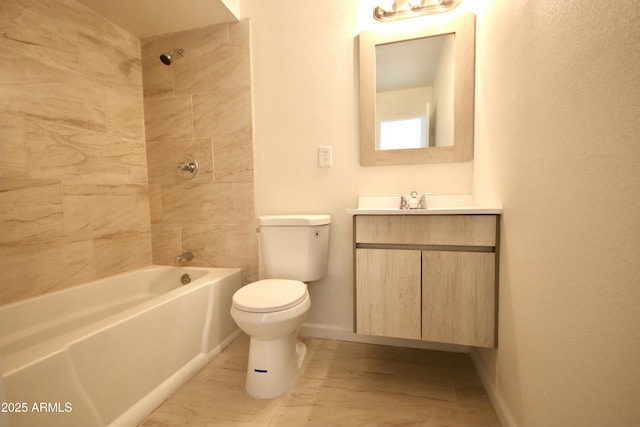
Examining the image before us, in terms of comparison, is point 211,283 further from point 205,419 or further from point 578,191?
point 578,191

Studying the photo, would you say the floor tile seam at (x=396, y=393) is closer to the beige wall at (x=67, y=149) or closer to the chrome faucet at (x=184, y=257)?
the chrome faucet at (x=184, y=257)

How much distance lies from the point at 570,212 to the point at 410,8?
1.33 meters

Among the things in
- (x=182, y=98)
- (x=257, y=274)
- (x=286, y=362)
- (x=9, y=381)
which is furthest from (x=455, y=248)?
(x=182, y=98)

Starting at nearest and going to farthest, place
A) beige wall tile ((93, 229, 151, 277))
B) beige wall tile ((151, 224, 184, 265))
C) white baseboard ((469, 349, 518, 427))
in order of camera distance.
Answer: white baseboard ((469, 349, 518, 427))
beige wall tile ((93, 229, 151, 277))
beige wall tile ((151, 224, 184, 265))

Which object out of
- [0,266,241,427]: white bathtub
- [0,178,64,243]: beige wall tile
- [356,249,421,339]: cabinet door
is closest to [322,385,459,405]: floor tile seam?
[356,249,421,339]: cabinet door

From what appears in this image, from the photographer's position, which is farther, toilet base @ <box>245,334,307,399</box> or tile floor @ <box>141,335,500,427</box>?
toilet base @ <box>245,334,307,399</box>

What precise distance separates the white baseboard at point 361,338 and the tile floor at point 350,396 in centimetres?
4

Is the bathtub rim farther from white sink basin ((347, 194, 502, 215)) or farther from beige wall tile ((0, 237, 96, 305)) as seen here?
white sink basin ((347, 194, 502, 215))

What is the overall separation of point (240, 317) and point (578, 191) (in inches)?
44.8

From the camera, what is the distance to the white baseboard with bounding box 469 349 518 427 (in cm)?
92

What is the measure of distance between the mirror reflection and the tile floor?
1167mm

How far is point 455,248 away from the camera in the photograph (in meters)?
1.07

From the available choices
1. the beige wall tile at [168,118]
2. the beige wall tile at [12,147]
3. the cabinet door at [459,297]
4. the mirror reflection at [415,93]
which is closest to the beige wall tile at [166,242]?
the beige wall tile at [168,118]

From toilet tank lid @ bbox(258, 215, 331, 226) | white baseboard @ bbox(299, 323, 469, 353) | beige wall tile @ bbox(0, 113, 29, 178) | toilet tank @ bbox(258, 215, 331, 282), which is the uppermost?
beige wall tile @ bbox(0, 113, 29, 178)
